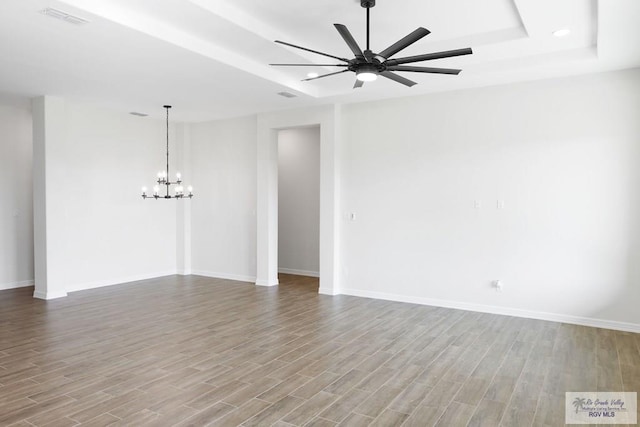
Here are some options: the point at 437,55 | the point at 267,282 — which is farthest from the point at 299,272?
the point at 437,55

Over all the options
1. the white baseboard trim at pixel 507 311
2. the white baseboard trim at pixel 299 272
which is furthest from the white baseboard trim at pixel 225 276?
the white baseboard trim at pixel 507 311

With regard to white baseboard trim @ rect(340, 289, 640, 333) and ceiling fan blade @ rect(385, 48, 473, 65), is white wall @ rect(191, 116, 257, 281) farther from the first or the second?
ceiling fan blade @ rect(385, 48, 473, 65)

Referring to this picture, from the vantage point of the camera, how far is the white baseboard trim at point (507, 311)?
4840 millimetres

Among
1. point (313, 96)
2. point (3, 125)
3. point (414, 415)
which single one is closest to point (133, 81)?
point (313, 96)

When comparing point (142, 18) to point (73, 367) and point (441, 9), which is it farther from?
point (73, 367)

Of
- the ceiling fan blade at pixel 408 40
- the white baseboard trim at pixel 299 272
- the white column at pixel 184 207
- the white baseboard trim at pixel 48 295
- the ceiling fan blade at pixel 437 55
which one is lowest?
the white baseboard trim at pixel 299 272

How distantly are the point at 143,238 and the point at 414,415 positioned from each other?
6318mm

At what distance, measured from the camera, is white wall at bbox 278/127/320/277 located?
840 cm

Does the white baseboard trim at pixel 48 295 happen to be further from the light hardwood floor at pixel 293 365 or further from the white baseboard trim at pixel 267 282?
the white baseboard trim at pixel 267 282

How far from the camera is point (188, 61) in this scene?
180 inches

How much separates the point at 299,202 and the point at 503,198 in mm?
4159

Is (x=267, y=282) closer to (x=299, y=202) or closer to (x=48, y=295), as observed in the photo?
(x=299, y=202)

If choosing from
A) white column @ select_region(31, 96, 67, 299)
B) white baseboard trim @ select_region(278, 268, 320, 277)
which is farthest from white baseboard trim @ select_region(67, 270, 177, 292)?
white baseboard trim @ select_region(278, 268, 320, 277)

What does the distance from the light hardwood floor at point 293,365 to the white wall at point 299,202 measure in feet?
8.50
